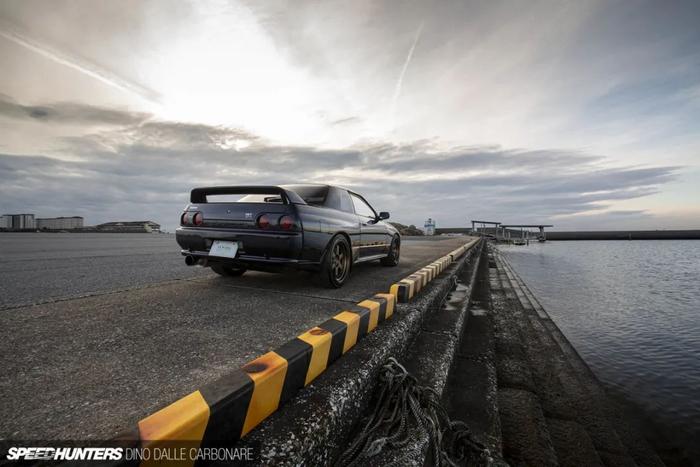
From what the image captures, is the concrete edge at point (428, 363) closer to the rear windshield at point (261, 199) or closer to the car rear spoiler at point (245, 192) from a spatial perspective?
the car rear spoiler at point (245, 192)

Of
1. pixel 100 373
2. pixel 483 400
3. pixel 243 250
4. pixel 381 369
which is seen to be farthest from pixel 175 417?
pixel 243 250

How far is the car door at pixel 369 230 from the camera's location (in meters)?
4.75

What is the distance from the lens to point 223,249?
3.32m

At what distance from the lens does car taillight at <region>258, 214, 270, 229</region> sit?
10.6 ft

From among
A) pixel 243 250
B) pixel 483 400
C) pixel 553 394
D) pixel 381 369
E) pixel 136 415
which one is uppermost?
pixel 243 250

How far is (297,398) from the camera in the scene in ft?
4.62

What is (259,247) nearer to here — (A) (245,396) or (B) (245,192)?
(B) (245,192)

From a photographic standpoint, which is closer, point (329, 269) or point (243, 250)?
point (243, 250)

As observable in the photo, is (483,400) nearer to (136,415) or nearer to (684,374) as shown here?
(136,415)

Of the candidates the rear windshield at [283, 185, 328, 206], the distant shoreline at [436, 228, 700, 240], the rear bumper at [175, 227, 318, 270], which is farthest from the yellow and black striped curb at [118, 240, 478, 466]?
the distant shoreline at [436, 228, 700, 240]

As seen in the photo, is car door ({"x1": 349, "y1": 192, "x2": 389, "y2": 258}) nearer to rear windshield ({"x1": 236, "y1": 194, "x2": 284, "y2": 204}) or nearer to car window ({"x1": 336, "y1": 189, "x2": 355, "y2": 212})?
car window ({"x1": 336, "y1": 189, "x2": 355, "y2": 212})

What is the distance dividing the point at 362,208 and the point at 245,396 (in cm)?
410

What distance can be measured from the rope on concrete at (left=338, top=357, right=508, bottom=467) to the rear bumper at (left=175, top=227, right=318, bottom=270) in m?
1.65

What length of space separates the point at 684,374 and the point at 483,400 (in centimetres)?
400
